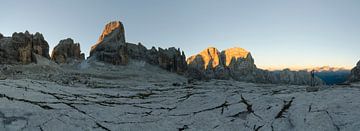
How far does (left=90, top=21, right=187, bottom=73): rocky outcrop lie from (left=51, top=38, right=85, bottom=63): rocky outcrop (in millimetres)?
6486

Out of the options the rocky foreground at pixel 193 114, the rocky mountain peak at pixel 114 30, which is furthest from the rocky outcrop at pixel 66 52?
the rocky foreground at pixel 193 114

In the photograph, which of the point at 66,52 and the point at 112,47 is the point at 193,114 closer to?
the point at 112,47

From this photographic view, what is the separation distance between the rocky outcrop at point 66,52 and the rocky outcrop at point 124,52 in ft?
21.3

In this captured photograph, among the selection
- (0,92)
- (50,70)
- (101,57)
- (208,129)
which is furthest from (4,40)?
(208,129)

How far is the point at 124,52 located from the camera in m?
105

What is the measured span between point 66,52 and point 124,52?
905 inches

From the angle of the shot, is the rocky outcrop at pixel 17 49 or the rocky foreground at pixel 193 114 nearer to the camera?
the rocky foreground at pixel 193 114

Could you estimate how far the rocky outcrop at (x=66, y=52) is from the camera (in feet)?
346

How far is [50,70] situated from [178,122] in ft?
176

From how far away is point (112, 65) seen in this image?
96.9 m

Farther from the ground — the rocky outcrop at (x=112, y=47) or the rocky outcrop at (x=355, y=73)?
the rocky outcrop at (x=112, y=47)

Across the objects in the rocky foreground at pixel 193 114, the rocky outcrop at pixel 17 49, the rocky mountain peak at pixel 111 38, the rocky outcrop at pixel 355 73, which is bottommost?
the rocky foreground at pixel 193 114

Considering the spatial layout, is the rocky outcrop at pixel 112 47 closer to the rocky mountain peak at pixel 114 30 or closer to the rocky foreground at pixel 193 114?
→ the rocky mountain peak at pixel 114 30

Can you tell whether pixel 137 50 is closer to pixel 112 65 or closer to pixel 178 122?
pixel 112 65
